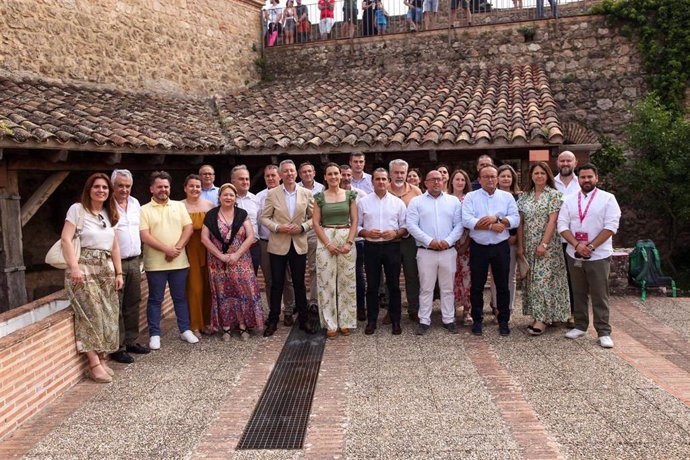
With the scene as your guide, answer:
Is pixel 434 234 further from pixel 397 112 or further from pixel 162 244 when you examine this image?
pixel 397 112

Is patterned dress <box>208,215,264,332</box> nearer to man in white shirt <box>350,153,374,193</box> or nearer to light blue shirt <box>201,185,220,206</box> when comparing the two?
light blue shirt <box>201,185,220,206</box>

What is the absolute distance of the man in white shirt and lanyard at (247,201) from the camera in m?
5.61

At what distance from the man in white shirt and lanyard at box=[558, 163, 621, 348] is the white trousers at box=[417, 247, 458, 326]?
107cm

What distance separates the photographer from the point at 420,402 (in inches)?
151

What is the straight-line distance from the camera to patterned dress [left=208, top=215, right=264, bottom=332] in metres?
5.28

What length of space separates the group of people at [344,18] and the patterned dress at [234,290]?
346 inches

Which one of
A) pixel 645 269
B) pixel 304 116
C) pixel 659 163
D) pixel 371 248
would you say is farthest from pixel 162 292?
pixel 659 163

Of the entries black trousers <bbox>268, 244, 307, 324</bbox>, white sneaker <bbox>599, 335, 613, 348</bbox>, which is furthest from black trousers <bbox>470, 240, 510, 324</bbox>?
black trousers <bbox>268, 244, 307, 324</bbox>

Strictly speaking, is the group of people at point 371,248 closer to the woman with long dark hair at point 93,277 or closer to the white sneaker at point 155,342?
the white sneaker at point 155,342

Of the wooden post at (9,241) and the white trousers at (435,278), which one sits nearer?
the white trousers at (435,278)

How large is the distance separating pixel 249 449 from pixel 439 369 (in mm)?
1800

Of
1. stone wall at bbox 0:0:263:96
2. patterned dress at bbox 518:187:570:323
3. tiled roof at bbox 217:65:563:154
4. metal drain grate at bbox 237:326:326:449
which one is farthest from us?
stone wall at bbox 0:0:263:96

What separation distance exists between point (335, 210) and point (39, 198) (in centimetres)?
363

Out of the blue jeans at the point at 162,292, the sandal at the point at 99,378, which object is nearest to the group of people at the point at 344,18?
the blue jeans at the point at 162,292
